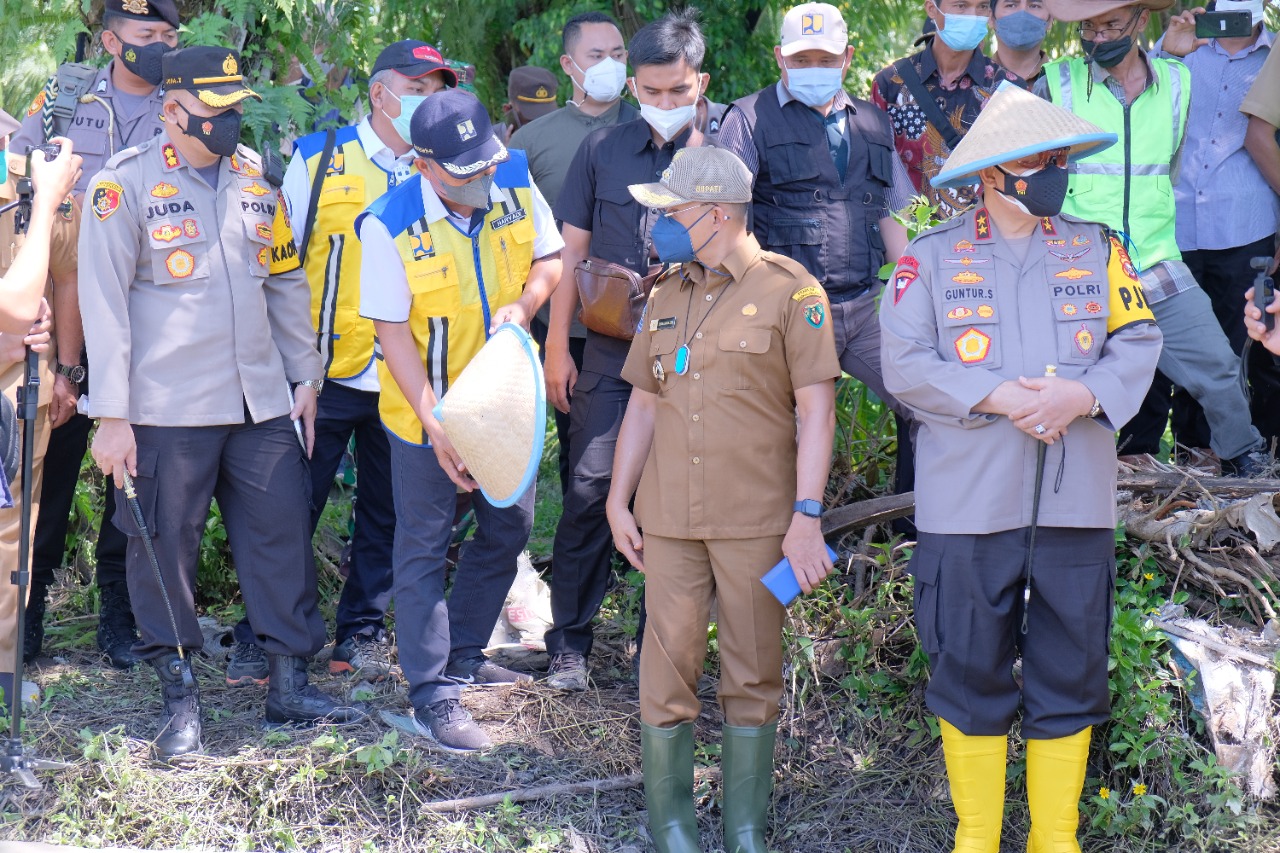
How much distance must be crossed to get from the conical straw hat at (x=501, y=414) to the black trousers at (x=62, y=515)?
1.81 metres

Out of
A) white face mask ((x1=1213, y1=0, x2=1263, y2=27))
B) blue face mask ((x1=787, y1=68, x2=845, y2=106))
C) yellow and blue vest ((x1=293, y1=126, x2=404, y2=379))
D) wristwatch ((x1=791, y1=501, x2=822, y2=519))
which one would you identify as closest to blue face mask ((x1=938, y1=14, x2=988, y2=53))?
blue face mask ((x1=787, y1=68, x2=845, y2=106))

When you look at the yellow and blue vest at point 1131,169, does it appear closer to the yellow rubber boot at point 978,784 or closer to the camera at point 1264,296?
the camera at point 1264,296

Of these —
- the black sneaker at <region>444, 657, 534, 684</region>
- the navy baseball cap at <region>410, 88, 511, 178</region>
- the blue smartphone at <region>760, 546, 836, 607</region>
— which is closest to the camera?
the blue smartphone at <region>760, 546, 836, 607</region>

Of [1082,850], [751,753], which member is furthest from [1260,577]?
[751,753]

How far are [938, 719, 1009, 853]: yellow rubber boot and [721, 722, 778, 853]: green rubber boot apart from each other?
1.79 feet

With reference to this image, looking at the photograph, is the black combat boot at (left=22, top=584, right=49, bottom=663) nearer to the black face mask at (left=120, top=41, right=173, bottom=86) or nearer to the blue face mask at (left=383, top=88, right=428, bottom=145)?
the black face mask at (left=120, top=41, right=173, bottom=86)

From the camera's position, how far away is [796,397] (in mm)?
3957

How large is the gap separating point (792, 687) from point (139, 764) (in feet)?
7.21

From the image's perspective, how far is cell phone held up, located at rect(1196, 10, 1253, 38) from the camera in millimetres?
5102

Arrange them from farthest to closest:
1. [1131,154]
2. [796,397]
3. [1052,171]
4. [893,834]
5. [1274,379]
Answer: [1274,379] → [1131,154] → [893,834] → [796,397] → [1052,171]

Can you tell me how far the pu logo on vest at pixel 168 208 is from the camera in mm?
4355

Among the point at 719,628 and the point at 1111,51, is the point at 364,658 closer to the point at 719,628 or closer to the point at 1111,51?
the point at 719,628

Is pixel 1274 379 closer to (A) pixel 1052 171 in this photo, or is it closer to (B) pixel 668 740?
(A) pixel 1052 171

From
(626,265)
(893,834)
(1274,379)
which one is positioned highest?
(626,265)
